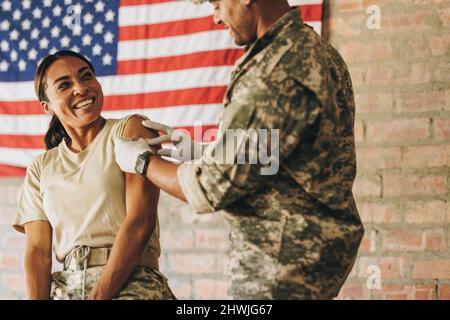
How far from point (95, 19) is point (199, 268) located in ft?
3.66

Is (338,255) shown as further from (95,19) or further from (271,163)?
(95,19)

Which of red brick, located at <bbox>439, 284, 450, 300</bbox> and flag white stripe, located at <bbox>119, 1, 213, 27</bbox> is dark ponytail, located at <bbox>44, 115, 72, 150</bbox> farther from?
red brick, located at <bbox>439, 284, 450, 300</bbox>

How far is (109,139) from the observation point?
2.28 m

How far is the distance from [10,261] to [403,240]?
5.41 ft

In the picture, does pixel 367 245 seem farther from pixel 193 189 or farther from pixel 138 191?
pixel 193 189

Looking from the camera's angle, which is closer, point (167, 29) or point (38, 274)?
point (38, 274)

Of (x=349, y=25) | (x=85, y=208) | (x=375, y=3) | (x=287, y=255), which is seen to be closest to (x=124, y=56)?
(x=349, y=25)

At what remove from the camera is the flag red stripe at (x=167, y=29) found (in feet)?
10.4

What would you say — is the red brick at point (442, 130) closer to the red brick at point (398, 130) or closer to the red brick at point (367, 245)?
the red brick at point (398, 130)

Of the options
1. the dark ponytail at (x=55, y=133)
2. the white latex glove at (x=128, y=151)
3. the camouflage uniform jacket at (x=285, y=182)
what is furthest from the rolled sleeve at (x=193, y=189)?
the dark ponytail at (x=55, y=133)

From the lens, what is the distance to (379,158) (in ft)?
9.57

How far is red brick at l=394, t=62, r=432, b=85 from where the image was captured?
113 inches

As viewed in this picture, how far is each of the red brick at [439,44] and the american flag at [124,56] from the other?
0.42m
